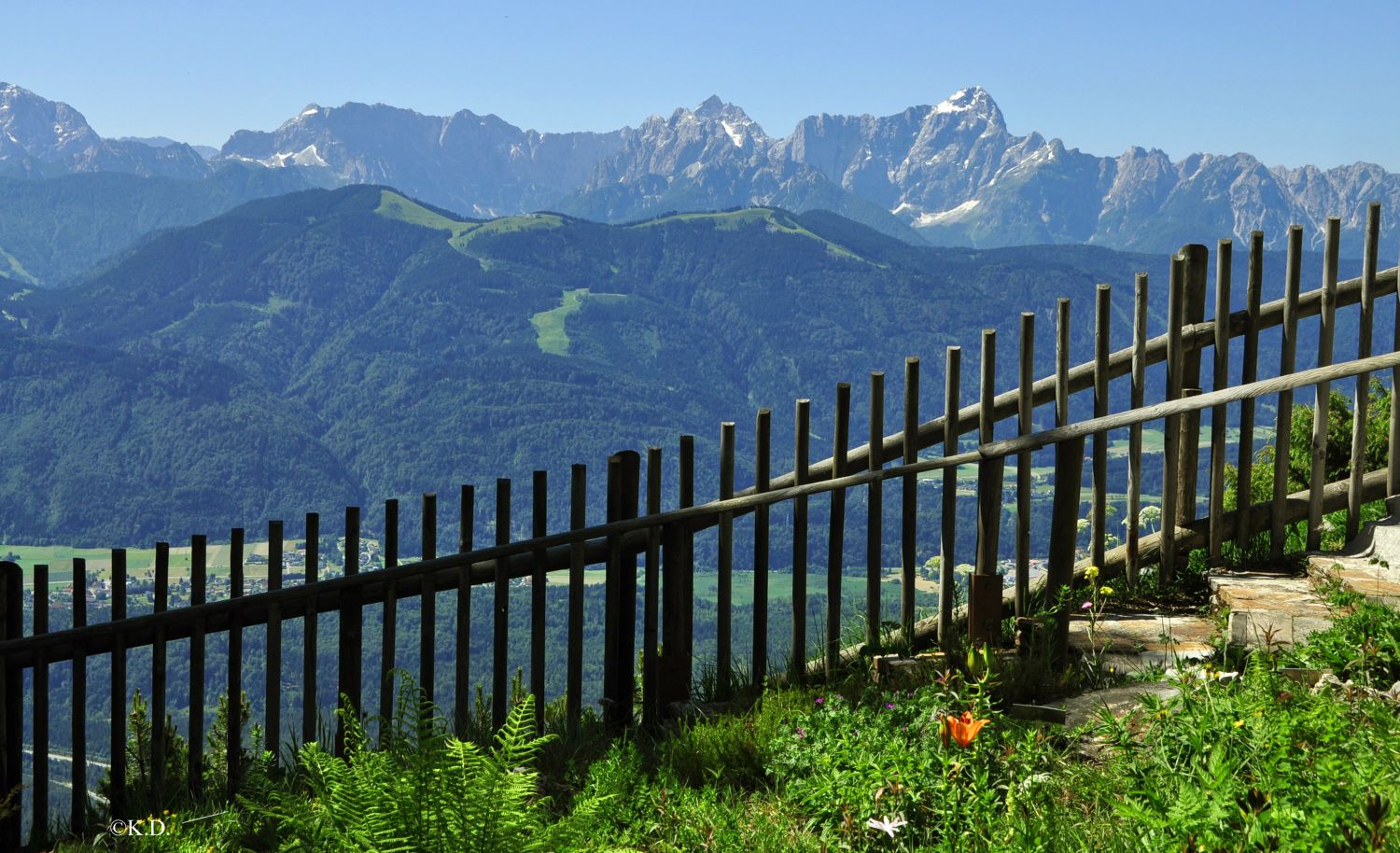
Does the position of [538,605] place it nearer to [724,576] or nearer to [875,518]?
[724,576]

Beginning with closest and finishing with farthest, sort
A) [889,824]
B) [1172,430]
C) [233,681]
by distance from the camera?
1. [889,824]
2. [233,681]
3. [1172,430]

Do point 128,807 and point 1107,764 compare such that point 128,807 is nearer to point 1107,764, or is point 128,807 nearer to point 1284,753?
point 1107,764

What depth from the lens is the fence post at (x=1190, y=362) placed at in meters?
6.22

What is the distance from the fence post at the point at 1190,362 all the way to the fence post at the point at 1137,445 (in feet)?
0.61

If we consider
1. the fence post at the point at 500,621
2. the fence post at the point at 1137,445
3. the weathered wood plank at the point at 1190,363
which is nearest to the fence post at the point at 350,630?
the fence post at the point at 500,621

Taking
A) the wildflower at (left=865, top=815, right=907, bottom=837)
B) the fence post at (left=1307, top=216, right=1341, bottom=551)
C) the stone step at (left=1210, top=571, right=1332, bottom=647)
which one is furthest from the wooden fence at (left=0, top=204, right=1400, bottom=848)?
the wildflower at (left=865, top=815, right=907, bottom=837)

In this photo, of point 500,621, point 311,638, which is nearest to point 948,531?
point 500,621

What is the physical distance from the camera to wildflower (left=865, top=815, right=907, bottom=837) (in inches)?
130

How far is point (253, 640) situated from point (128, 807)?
6044 inches

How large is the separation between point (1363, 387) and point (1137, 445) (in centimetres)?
122

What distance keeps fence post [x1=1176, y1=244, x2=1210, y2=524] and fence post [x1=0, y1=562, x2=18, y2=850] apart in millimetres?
5210

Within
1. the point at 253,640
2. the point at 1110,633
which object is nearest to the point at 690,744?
the point at 1110,633

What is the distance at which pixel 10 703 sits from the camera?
589 cm

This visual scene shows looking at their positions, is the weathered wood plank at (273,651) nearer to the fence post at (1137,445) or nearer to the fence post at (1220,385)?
the fence post at (1137,445)
